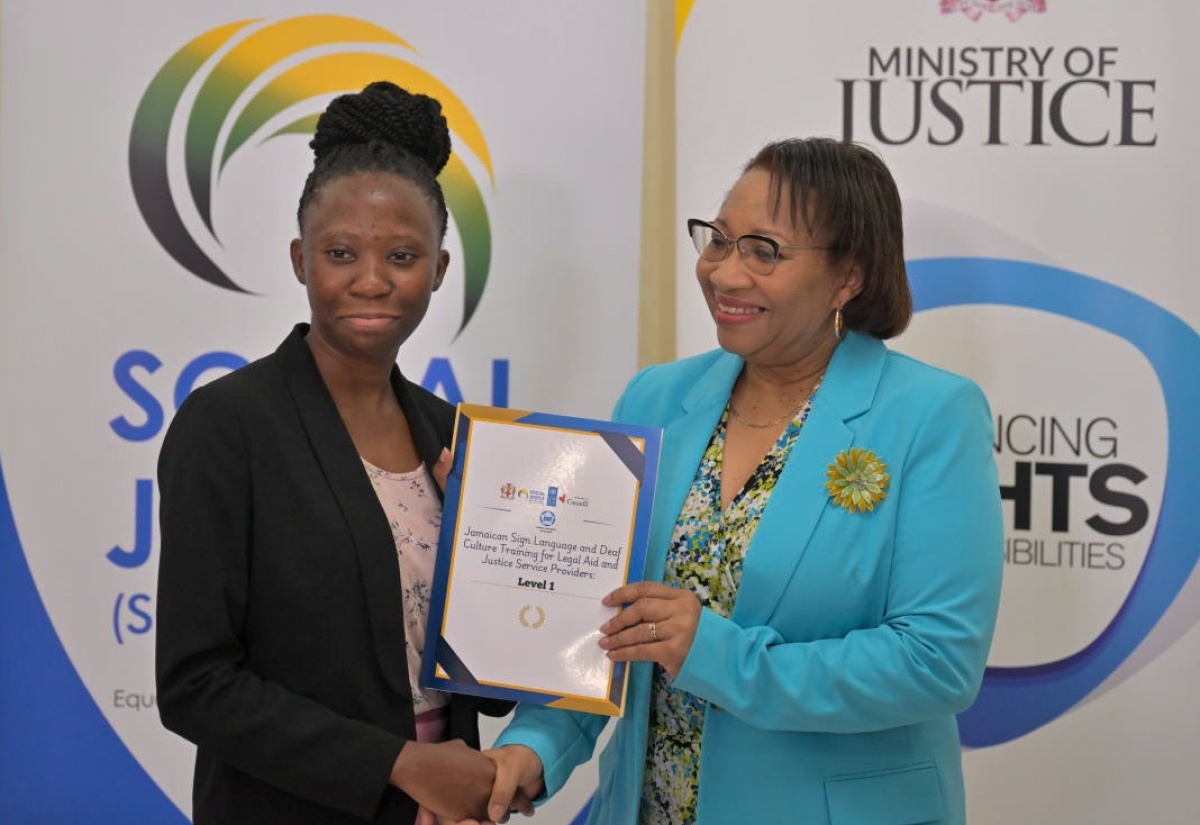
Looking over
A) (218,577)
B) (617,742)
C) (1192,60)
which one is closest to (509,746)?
(617,742)

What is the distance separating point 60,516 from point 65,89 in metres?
1.04

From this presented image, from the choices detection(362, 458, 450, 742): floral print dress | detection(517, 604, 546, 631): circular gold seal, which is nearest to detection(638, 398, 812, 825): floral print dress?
detection(517, 604, 546, 631): circular gold seal

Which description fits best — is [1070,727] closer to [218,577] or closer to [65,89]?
[218,577]

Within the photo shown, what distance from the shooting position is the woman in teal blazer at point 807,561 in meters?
1.76

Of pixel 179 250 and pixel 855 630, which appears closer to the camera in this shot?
pixel 855 630

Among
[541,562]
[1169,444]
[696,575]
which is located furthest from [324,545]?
[1169,444]

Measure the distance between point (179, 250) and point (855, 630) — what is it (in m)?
1.96

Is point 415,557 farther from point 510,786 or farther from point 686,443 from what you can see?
point 686,443

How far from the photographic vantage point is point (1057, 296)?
2865mm

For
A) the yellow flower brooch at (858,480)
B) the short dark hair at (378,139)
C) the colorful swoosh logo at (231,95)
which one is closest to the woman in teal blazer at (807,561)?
the yellow flower brooch at (858,480)

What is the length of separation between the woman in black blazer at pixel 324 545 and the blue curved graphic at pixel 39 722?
1.39m

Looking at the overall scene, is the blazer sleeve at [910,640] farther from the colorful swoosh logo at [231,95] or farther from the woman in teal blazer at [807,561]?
the colorful swoosh logo at [231,95]

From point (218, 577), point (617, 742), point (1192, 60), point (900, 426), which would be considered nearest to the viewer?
point (218, 577)

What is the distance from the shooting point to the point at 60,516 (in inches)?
117
